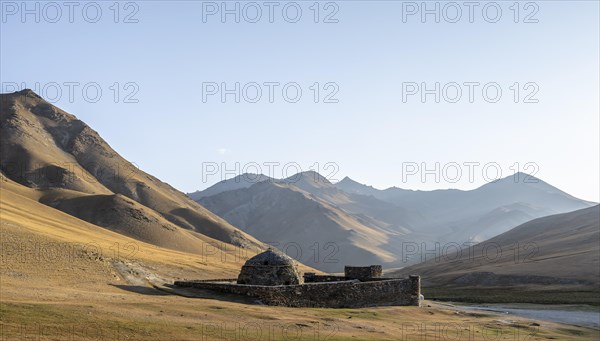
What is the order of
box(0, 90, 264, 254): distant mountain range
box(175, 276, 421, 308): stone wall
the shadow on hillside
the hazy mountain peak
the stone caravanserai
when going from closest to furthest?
the shadow on hillside → box(175, 276, 421, 308): stone wall → the stone caravanserai → box(0, 90, 264, 254): distant mountain range → the hazy mountain peak

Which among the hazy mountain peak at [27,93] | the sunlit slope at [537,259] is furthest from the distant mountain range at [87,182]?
the sunlit slope at [537,259]

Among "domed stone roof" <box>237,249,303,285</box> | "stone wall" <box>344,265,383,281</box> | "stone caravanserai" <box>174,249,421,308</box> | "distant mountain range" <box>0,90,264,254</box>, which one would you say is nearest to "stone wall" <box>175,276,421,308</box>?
"stone caravanserai" <box>174,249,421,308</box>

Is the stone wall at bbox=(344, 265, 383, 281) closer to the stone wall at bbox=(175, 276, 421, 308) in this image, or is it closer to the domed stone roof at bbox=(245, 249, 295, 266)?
the stone wall at bbox=(175, 276, 421, 308)

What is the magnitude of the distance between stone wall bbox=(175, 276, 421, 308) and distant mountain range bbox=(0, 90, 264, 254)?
6573 cm

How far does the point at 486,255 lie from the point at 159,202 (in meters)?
74.7

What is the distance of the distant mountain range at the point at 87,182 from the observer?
103625mm

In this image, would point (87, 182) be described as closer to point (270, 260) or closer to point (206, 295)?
point (270, 260)

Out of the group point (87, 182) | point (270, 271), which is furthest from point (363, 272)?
point (87, 182)

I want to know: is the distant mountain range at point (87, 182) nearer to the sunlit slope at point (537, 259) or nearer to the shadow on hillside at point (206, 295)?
the sunlit slope at point (537, 259)

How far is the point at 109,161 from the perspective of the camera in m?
142

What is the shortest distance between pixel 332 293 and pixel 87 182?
104078mm

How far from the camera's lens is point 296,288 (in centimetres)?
3303

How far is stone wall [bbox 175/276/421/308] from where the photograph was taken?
31938 millimetres

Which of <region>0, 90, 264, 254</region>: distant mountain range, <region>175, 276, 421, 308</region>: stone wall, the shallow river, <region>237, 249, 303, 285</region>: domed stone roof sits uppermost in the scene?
<region>0, 90, 264, 254</region>: distant mountain range
